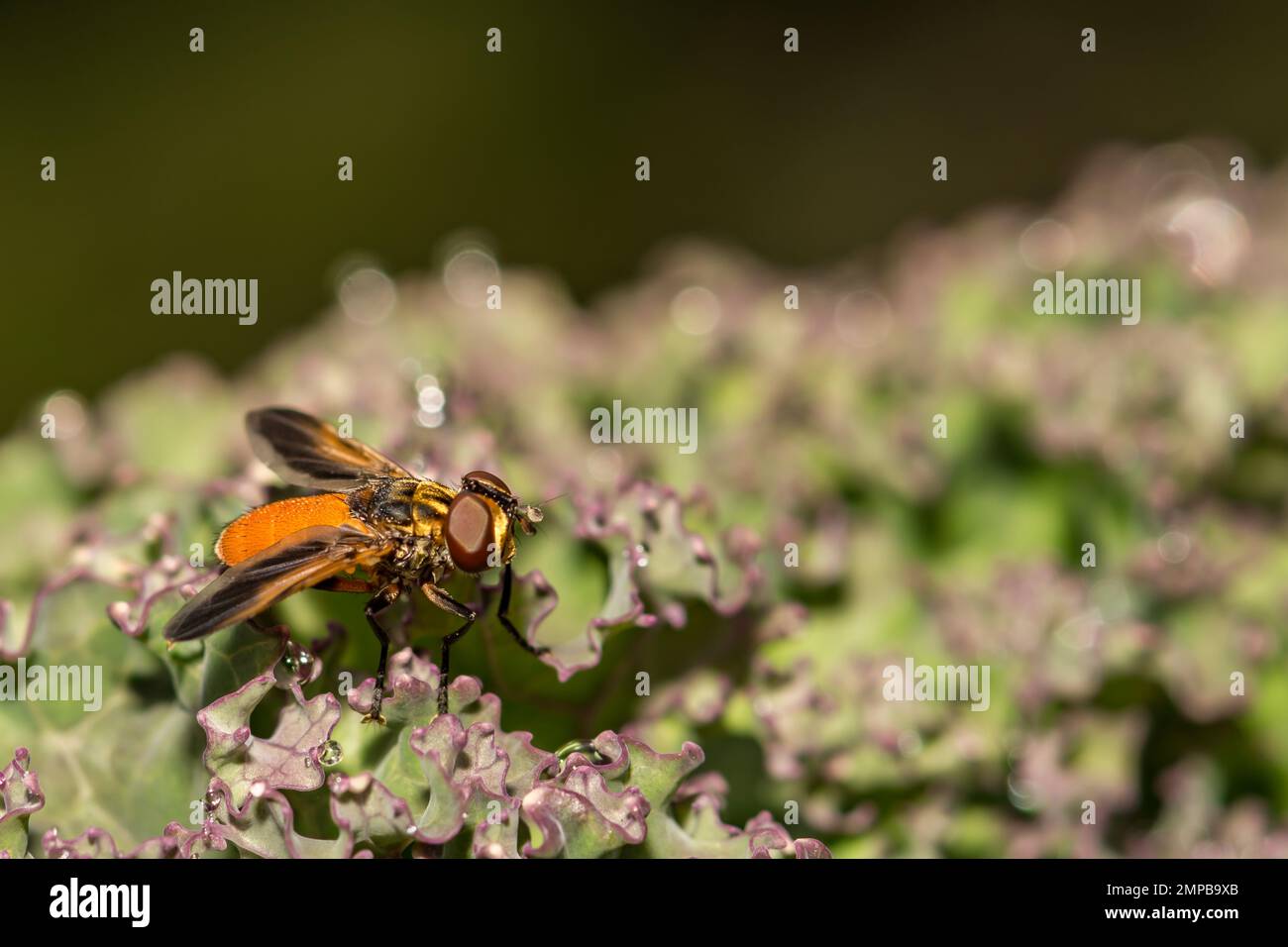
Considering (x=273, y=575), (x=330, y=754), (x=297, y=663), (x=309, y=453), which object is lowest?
(x=330, y=754)

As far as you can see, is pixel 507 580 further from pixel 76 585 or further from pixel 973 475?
pixel 973 475

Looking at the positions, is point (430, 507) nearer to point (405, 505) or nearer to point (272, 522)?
point (405, 505)

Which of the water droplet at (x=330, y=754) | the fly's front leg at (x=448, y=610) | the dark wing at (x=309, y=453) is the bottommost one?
the water droplet at (x=330, y=754)

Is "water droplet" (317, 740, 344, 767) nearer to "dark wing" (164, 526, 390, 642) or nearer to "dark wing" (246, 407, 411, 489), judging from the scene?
"dark wing" (164, 526, 390, 642)

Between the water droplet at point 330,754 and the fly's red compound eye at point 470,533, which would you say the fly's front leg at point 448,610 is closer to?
the fly's red compound eye at point 470,533

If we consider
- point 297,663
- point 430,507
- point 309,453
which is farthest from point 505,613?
point 309,453

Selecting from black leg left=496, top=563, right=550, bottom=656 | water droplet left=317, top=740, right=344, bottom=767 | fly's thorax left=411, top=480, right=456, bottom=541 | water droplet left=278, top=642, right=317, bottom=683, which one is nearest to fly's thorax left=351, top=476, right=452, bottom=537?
fly's thorax left=411, top=480, right=456, bottom=541

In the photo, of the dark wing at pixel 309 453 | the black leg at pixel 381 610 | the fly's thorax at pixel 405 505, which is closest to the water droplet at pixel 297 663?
the black leg at pixel 381 610
